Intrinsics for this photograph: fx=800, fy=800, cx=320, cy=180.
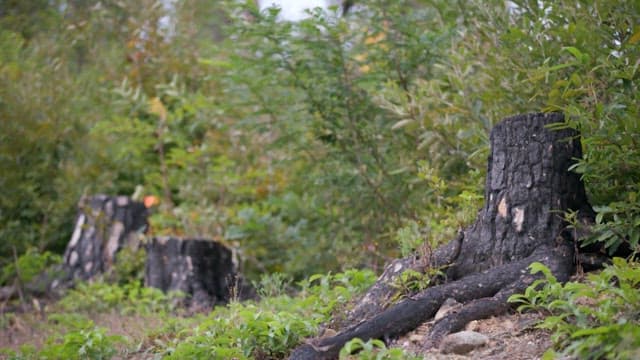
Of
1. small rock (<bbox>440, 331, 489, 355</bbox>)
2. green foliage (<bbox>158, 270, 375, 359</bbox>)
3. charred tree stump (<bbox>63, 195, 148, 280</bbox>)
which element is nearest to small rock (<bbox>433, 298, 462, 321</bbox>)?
small rock (<bbox>440, 331, 489, 355</bbox>)

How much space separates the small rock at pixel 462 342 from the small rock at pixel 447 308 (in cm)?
27

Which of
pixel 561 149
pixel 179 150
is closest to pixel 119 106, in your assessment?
pixel 179 150

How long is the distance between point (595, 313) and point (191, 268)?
5.43 meters

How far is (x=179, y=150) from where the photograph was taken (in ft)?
32.0

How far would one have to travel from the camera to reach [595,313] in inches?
137

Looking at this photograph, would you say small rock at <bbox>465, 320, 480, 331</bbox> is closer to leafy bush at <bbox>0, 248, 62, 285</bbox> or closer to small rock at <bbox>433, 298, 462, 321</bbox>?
small rock at <bbox>433, 298, 462, 321</bbox>

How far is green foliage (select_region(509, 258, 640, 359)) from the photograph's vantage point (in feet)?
10.7

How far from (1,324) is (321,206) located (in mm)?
3252

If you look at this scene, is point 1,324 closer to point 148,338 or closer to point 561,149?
point 148,338

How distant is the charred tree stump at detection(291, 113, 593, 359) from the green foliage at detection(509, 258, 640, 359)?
13.6 inches

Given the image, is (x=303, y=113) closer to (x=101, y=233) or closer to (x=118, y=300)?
(x=118, y=300)

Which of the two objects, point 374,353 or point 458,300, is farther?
point 458,300

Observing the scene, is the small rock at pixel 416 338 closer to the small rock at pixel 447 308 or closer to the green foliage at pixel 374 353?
the small rock at pixel 447 308

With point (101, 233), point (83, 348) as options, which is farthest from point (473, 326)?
point (101, 233)
